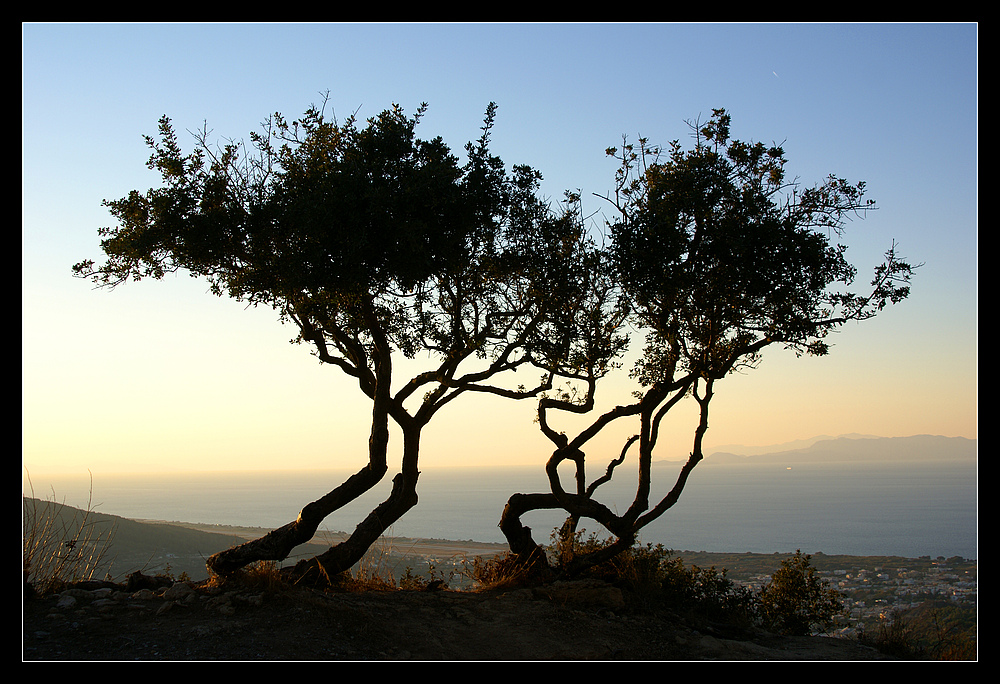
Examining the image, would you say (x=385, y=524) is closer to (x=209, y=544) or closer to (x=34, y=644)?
(x=34, y=644)

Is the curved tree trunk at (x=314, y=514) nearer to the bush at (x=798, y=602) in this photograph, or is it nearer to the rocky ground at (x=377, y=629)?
the rocky ground at (x=377, y=629)

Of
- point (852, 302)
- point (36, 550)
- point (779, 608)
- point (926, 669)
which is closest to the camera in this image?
point (926, 669)

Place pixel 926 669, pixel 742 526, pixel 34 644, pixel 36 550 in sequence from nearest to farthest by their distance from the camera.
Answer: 1. pixel 34 644
2. pixel 926 669
3. pixel 36 550
4. pixel 742 526

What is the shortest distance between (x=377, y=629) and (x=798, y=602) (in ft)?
22.4

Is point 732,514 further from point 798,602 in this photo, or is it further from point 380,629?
point 380,629

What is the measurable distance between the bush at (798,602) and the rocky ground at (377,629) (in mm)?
752

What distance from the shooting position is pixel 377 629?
828 centimetres

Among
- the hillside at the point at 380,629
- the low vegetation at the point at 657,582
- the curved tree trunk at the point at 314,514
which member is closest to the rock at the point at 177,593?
the hillside at the point at 380,629

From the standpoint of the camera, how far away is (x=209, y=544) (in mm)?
22094

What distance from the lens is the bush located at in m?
11.0

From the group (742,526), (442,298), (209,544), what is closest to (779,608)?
(442,298)

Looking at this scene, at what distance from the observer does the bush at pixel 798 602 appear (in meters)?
11.0

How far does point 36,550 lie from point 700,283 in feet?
31.4

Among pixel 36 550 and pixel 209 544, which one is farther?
pixel 209 544
